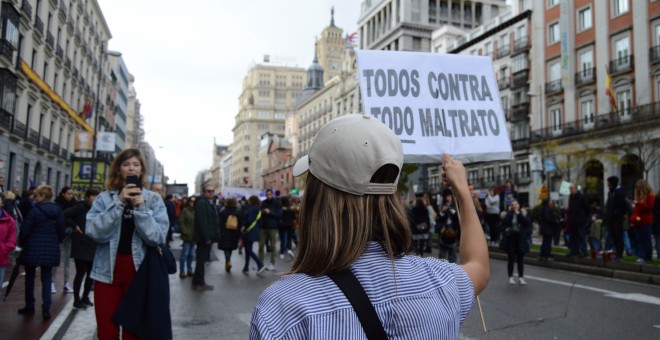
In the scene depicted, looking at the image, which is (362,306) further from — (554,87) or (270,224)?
(554,87)

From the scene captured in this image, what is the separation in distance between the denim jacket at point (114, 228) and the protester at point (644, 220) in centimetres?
1130

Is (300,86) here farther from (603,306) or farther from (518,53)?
(603,306)

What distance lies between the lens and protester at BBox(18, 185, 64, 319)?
695 centimetres

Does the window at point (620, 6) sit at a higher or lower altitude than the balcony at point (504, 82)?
higher

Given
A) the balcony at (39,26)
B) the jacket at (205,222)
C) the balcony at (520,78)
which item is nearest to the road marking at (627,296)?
the jacket at (205,222)

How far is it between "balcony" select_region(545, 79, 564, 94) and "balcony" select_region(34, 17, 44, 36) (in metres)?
36.4

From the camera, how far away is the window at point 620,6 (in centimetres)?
3588

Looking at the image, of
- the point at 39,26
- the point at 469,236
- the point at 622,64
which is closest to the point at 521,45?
the point at 622,64

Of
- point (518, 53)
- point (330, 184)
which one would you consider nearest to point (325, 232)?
point (330, 184)

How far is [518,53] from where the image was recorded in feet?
150

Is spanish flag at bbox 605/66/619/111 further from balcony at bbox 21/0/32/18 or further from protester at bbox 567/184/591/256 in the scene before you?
balcony at bbox 21/0/32/18

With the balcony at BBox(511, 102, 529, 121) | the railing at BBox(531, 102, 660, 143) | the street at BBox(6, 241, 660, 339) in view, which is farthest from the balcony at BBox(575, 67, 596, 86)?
the street at BBox(6, 241, 660, 339)

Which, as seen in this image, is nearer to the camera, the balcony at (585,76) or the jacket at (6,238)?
the jacket at (6,238)

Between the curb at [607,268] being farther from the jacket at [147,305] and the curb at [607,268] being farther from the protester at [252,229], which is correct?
the jacket at [147,305]
